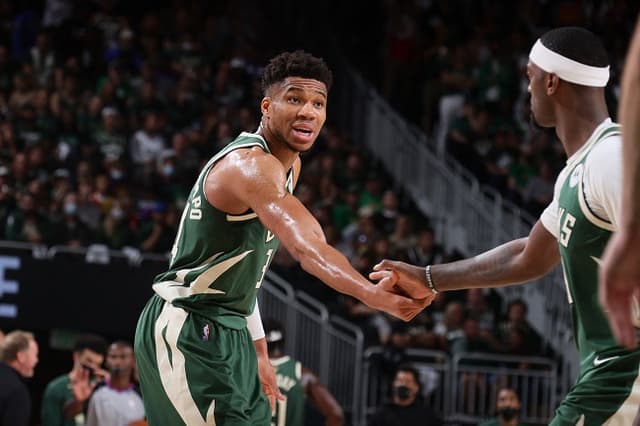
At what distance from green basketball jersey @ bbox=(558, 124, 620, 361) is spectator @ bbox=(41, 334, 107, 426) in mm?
5935

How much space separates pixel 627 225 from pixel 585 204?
1.83 m

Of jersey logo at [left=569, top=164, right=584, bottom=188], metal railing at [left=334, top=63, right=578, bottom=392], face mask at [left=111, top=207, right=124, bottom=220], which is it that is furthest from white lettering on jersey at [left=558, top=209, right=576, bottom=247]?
face mask at [left=111, top=207, right=124, bottom=220]

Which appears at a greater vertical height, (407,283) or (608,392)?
(407,283)

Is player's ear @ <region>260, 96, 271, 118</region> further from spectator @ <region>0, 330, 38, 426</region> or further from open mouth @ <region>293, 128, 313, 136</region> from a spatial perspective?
spectator @ <region>0, 330, 38, 426</region>

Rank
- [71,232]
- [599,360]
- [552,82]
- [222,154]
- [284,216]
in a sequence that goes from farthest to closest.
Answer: [71,232]
[222,154]
[552,82]
[284,216]
[599,360]

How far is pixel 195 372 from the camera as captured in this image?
525 centimetres

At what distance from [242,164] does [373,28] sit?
630 inches

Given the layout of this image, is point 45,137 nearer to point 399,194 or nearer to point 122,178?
point 122,178

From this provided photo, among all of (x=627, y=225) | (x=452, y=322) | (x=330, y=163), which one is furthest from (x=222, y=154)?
(x=330, y=163)

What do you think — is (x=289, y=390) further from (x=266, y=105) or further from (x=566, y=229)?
(x=566, y=229)

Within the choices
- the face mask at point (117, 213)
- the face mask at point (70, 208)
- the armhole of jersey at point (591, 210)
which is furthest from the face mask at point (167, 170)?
the armhole of jersey at point (591, 210)

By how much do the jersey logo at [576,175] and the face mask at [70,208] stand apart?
9.91 meters

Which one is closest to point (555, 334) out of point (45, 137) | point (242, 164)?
point (45, 137)

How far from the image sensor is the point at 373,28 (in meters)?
20.6
